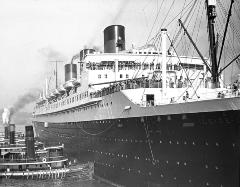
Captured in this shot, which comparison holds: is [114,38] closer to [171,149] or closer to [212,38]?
[212,38]

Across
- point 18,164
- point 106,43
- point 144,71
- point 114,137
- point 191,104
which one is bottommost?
point 18,164

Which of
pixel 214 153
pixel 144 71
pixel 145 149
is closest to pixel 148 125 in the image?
pixel 145 149

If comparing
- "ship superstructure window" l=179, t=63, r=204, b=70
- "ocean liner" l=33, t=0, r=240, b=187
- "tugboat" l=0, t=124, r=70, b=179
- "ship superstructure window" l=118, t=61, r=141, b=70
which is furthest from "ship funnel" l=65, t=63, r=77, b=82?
"ship superstructure window" l=179, t=63, r=204, b=70

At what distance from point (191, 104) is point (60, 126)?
78.7 feet

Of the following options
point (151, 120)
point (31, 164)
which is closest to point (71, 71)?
point (31, 164)

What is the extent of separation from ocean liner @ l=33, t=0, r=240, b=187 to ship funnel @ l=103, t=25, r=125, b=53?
0.29 ft

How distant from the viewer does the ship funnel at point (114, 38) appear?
1199 inches

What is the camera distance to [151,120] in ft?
62.0

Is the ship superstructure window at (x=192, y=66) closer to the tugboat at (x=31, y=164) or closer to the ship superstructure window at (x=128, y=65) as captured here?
the ship superstructure window at (x=128, y=65)

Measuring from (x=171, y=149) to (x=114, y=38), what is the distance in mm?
16015

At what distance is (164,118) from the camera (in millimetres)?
17953

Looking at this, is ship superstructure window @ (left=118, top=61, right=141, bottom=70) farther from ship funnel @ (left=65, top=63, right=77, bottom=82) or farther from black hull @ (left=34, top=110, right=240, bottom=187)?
ship funnel @ (left=65, top=63, right=77, bottom=82)

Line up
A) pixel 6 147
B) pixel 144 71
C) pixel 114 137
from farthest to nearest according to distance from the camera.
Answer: pixel 6 147 < pixel 144 71 < pixel 114 137

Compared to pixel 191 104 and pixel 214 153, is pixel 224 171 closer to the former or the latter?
pixel 214 153
